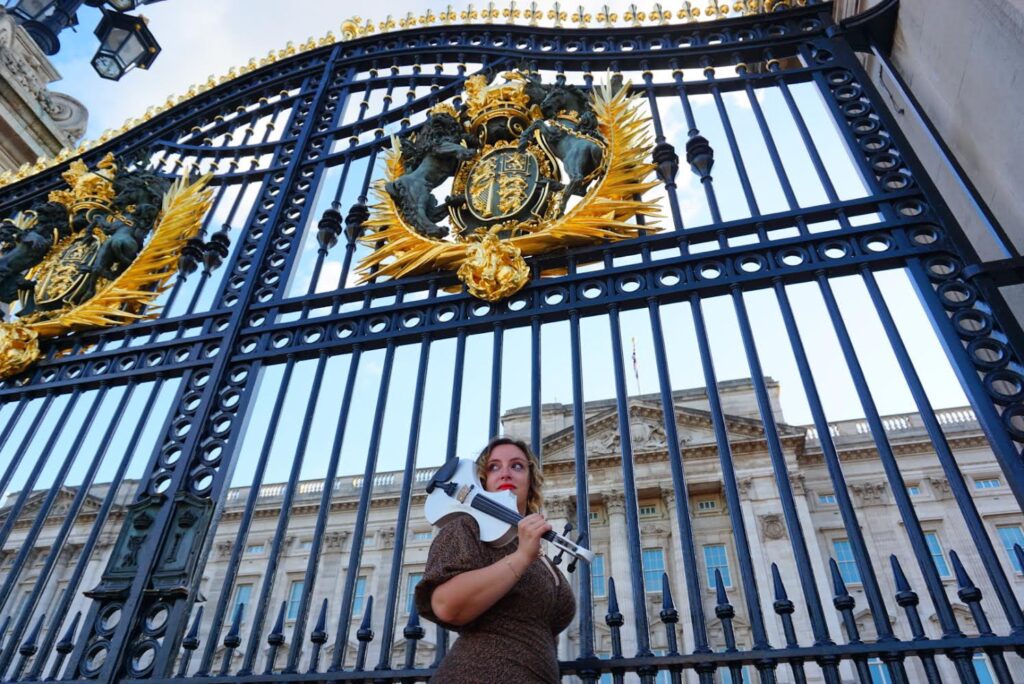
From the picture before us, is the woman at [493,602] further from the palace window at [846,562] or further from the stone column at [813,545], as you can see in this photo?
the palace window at [846,562]

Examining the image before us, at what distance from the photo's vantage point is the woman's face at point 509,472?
261 cm

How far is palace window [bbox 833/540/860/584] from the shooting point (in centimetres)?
1634

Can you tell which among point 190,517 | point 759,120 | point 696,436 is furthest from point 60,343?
point 696,436

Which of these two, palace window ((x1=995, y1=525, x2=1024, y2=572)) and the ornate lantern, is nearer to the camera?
the ornate lantern

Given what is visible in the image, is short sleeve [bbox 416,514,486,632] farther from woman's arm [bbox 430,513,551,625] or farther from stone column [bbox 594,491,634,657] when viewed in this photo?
stone column [bbox 594,491,634,657]

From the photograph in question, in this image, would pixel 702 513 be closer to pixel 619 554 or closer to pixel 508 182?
pixel 619 554

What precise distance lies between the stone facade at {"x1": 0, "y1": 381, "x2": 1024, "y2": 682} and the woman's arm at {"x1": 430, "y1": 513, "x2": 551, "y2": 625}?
11.4 meters

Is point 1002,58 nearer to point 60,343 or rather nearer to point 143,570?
point 143,570

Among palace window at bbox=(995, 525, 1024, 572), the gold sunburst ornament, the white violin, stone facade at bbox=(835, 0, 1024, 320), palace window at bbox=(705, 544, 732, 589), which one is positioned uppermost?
palace window at bbox=(995, 525, 1024, 572)

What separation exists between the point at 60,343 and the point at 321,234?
2.64 metres

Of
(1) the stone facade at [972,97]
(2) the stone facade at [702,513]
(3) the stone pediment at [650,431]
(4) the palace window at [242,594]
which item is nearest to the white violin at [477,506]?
(1) the stone facade at [972,97]

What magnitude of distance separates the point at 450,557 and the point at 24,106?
9.51 meters

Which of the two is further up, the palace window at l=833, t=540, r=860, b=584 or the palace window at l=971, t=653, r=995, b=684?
the palace window at l=833, t=540, r=860, b=584

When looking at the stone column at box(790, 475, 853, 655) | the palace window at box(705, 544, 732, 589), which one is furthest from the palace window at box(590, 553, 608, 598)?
the stone column at box(790, 475, 853, 655)
